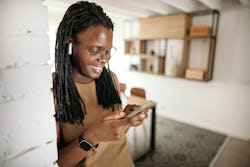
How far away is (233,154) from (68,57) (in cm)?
292

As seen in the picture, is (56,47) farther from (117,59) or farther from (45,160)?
(117,59)

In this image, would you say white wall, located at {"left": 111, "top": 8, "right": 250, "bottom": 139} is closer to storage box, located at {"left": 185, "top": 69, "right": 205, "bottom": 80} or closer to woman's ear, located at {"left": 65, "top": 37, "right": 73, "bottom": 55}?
storage box, located at {"left": 185, "top": 69, "right": 205, "bottom": 80}

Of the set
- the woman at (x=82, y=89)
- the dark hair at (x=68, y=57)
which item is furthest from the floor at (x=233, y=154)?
the dark hair at (x=68, y=57)

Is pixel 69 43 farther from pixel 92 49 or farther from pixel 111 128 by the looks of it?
pixel 111 128

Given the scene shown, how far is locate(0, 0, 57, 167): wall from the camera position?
0.39m

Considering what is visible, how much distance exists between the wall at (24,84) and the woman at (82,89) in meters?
0.20

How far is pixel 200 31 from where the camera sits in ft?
10.6

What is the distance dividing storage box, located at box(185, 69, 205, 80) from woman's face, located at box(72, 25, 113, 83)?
117 inches

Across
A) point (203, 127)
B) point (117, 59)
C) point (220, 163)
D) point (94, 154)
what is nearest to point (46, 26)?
point (94, 154)

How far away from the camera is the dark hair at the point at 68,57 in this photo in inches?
28.2

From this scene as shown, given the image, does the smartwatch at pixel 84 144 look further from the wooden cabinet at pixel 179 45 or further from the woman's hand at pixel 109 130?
the wooden cabinet at pixel 179 45

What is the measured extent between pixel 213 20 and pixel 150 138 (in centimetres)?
243

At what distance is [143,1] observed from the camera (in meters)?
2.80

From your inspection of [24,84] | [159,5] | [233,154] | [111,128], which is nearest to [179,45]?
[159,5]
